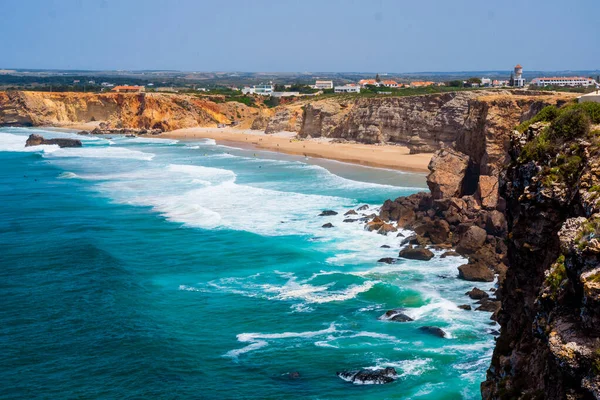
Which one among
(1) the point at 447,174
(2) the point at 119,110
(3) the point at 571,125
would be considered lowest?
(2) the point at 119,110

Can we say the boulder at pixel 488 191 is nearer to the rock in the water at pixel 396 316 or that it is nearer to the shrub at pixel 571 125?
the rock in the water at pixel 396 316

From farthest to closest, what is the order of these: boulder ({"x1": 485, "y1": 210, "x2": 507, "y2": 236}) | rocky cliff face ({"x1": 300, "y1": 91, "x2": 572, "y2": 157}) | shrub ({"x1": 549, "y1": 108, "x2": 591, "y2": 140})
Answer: rocky cliff face ({"x1": 300, "y1": 91, "x2": 572, "y2": 157}) → boulder ({"x1": 485, "y1": 210, "x2": 507, "y2": 236}) → shrub ({"x1": 549, "y1": 108, "x2": 591, "y2": 140})

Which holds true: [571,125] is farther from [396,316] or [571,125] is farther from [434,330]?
[396,316]

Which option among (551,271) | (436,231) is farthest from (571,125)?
(436,231)

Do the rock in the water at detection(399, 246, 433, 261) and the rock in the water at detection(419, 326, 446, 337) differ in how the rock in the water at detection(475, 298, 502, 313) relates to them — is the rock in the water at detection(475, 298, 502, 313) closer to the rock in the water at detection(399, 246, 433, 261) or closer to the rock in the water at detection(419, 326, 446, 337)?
the rock in the water at detection(419, 326, 446, 337)

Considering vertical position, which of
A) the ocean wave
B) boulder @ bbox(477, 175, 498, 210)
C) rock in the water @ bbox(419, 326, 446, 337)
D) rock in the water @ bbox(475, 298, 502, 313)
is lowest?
the ocean wave

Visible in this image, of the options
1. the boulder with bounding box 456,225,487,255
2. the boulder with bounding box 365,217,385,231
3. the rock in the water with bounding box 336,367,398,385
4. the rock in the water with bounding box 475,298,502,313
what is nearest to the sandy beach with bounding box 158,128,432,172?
the boulder with bounding box 365,217,385,231

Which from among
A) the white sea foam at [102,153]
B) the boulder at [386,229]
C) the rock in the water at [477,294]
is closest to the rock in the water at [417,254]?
the boulder at [386,229]

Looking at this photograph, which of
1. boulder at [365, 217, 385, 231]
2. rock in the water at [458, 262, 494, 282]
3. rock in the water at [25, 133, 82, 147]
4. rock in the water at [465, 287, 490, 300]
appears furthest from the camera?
rock in the water at [25, 133, 82, 147]
